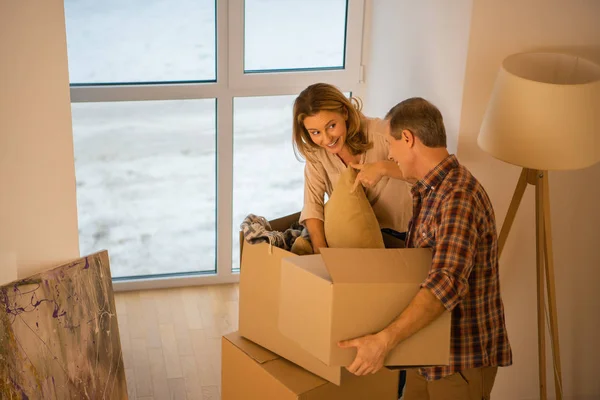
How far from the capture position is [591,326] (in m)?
2.94

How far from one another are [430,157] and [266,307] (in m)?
0.80

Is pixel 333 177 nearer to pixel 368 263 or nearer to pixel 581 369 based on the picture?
pixel 368 263

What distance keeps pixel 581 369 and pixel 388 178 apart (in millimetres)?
1126

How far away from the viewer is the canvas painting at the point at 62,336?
2.33 meters

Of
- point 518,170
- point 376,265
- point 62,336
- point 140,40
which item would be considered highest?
point 140,40

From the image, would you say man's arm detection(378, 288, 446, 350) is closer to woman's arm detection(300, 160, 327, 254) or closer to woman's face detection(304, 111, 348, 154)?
woman's arm detection(300, 160, 327, 254)

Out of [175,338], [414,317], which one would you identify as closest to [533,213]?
[414,317]

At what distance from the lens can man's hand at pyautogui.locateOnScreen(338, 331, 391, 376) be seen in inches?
81.1

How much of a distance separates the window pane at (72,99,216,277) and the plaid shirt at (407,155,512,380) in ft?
5.91

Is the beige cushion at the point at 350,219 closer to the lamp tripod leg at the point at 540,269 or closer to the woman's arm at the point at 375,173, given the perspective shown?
the woman's arm at the point at 375,173

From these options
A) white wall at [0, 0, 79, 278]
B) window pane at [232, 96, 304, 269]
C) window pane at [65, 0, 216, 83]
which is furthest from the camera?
window pane at [232, 96, 304, 269]

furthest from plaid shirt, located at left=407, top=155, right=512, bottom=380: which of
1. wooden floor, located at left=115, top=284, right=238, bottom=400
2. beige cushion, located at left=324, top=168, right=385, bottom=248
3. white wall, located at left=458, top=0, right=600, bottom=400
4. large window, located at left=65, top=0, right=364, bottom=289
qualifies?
large window, located at left=65, top=0, right=364, bottom=289

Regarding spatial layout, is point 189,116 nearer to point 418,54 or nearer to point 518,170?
point 418,54

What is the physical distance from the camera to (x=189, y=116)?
12.6ft
